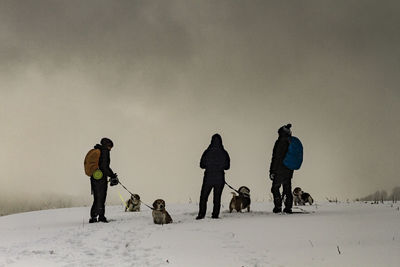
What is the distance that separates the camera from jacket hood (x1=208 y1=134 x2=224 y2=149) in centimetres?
1262

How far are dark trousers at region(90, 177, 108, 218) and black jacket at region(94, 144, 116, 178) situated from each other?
0.24m

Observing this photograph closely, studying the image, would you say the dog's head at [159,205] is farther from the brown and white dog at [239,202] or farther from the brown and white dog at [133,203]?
the brown and white dog at [133,203]

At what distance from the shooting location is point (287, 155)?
1252 centimetres

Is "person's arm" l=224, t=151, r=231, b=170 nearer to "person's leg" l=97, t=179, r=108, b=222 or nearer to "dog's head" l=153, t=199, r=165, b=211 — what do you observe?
"dog's head" l=153, t=199, r=165, b=211

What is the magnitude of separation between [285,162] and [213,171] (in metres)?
2.16

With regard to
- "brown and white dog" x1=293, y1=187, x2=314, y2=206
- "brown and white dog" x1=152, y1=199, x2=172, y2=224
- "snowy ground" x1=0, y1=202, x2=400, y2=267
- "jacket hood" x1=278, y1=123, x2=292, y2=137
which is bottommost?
"snowy ground" x1=0, y1=202, x2=400, y2=267

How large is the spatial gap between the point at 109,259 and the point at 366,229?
5083mm

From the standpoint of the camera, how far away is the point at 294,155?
41.2 ft

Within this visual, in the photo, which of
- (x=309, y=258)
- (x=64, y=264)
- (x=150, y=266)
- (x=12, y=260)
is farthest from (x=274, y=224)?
(x=12, y=260)

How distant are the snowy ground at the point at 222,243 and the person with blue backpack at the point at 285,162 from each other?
1.92m

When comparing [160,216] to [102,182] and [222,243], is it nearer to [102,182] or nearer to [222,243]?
[102,182]

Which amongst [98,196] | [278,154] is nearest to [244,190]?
[278,154]

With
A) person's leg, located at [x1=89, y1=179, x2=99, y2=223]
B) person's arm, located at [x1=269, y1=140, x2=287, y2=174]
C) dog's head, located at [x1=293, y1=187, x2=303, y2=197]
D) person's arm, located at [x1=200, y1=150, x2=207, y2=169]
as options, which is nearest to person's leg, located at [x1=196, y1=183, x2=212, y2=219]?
person's arm, located at [x1=200, y1=150, x2=207, y2=169]

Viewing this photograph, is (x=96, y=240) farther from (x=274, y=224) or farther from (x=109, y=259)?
(x=274, y=224)
